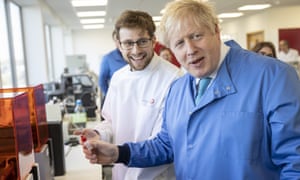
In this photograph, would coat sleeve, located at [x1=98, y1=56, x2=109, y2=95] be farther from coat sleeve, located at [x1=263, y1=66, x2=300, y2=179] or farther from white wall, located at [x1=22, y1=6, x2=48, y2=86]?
coat sleeve, located at [x1=263, y1=66, x2=300, y2=179]

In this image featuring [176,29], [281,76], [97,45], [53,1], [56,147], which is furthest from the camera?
[97,45]

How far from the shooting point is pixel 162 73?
1473 millimetres

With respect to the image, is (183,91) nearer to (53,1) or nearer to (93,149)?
(93,149)

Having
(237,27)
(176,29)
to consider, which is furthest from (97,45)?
(176,29)

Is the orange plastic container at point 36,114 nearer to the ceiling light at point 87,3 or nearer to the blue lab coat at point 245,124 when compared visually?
the blue lab coat at point 245,124

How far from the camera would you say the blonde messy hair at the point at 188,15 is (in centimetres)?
104

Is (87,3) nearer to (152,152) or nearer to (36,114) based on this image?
(36,114)

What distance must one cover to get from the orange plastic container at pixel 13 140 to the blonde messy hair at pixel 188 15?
0.54 metres

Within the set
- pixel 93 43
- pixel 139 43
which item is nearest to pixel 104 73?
pixel 139 43

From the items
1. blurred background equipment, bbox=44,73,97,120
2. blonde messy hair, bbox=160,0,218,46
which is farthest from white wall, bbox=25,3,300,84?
blurred background equipment, bbox=44,73,97,120

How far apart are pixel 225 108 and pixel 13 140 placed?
2.21 feet

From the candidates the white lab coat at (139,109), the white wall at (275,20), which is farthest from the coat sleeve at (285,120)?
the white wall at (275,20)

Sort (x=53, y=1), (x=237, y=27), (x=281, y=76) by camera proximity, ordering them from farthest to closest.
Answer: (x=237, y=27) → (x=53, y=1) → (x=281, y=76)

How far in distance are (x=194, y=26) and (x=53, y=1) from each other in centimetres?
560
